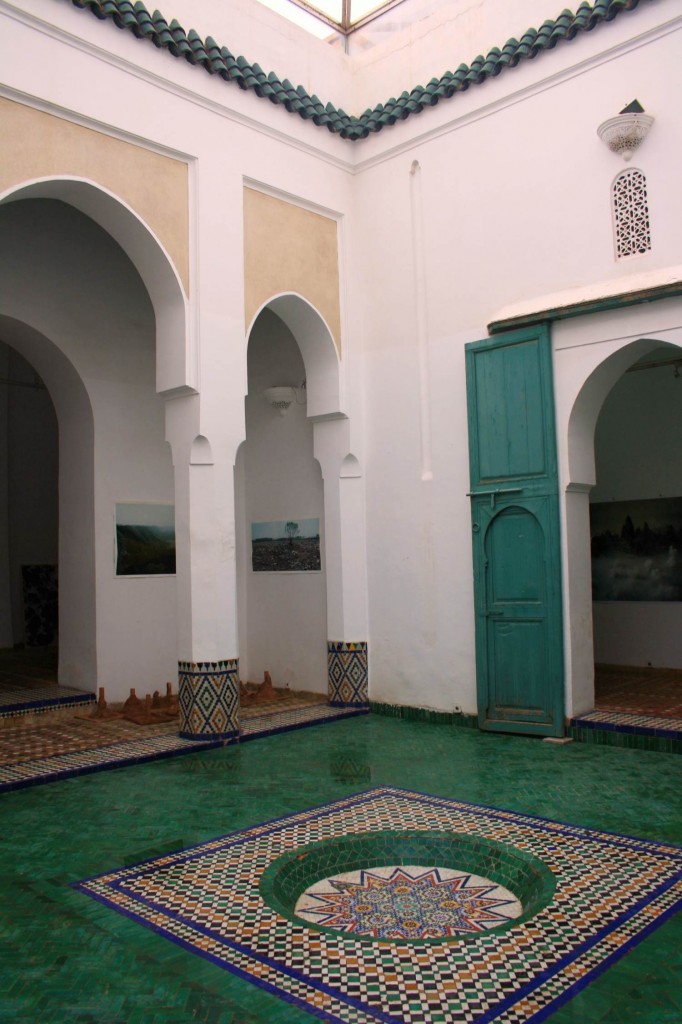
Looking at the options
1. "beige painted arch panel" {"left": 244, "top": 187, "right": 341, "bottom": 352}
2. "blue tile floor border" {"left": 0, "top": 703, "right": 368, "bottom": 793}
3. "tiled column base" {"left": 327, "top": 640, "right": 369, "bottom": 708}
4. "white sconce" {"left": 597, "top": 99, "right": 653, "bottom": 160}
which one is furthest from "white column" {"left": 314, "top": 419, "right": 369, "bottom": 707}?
"white sconce" {"left": 597, "top": 99, "right": 653, "bottom": 160}

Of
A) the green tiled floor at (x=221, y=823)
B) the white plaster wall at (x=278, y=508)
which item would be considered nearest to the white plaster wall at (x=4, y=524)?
the white plaster wall at (x=278, y=508)

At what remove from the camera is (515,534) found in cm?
663

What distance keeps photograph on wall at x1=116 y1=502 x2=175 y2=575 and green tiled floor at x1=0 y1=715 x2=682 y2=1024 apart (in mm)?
2142

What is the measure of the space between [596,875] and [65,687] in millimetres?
5424

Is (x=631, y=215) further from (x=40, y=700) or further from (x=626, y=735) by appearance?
(x=40, y=700)

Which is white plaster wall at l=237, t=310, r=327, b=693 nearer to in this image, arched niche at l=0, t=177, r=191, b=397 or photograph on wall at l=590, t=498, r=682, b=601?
arched niche at l=0, t=177, r=191, b=397

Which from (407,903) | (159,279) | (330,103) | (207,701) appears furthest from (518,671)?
(330,103)

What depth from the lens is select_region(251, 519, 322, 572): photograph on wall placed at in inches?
326

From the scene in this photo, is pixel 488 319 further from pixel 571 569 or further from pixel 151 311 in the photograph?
pixel 151 311

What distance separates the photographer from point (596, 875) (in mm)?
3668

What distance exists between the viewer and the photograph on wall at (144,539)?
7734 millimetres

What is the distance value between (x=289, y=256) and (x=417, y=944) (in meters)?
5.59

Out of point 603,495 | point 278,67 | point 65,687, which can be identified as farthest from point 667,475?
point 65,687

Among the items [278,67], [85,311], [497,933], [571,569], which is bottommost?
[497,933]
